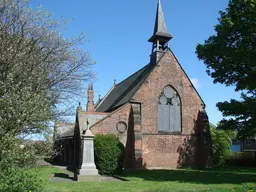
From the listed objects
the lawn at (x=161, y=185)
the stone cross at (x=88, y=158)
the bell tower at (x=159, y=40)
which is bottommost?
the lawn at (x=161, y=185)

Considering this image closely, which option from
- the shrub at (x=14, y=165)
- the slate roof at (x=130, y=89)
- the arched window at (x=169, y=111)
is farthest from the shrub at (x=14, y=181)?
the arched window at (x=169, y=111)

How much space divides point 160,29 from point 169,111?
33.9ft

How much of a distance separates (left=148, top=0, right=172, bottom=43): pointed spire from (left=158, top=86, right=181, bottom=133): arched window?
6.66 m

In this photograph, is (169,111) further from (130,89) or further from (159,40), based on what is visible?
(159,40)

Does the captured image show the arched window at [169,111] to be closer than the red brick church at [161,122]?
No

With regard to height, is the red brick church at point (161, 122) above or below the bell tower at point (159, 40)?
below

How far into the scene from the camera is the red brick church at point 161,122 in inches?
949

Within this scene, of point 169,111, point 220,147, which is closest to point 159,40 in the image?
point 169,111

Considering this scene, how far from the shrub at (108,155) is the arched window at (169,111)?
6.23 metres

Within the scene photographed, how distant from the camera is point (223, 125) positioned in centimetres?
1711

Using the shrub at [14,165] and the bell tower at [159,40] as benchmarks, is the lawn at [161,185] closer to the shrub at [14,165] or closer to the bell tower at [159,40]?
the shrub at [14,165]

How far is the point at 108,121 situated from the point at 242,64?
12313 millimetres

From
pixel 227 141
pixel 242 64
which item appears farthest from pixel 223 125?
pixel 227 141

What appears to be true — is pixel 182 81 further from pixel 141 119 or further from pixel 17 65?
pixel 17 65
